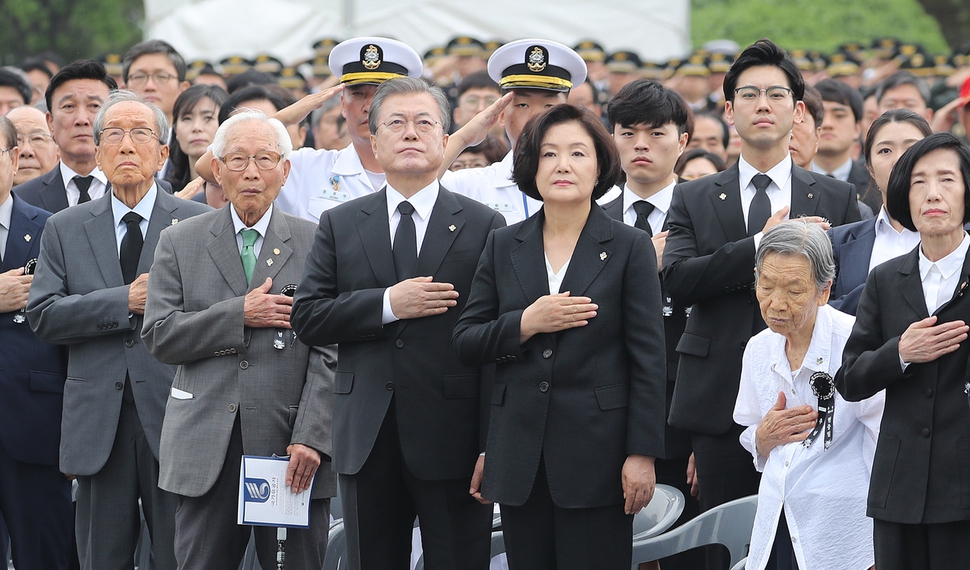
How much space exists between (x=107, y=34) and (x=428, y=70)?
16.3m

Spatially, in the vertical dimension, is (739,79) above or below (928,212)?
above

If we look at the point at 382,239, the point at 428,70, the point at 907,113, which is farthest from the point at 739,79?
the point at 428,70

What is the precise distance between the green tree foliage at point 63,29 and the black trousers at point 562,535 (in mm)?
22196

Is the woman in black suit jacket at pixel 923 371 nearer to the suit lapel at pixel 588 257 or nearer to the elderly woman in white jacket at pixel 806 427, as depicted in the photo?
the elderly woman in white jacket at pixel 806 427

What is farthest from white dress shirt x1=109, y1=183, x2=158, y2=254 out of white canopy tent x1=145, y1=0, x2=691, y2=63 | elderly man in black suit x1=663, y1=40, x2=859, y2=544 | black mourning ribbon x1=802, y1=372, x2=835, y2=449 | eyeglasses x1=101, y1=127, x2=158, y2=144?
white canopy tent x1=145, y1=0, x2=691, y2=63

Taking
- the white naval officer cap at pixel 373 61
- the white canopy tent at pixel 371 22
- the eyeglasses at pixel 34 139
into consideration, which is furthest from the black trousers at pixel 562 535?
the white canopy tent at pixel 371 22

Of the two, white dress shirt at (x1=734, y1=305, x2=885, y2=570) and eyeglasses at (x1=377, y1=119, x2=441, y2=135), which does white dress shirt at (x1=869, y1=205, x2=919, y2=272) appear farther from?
eyeglasses at (x1=377, y1=119, x2=441, y2=135)

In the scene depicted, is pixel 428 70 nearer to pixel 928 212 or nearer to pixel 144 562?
pixel 144 562

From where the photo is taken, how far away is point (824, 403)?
3.96 meters

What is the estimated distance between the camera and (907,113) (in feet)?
17.0

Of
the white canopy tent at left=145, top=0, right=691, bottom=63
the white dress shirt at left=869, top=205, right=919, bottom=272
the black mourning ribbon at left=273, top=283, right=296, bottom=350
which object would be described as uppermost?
the white canopy tent at left=145, top=0, right=691, bottom=63

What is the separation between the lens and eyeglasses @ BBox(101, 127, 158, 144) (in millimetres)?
5008

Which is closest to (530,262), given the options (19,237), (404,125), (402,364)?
(402,364)

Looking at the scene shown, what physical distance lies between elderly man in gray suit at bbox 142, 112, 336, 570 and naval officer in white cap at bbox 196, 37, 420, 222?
951mm
